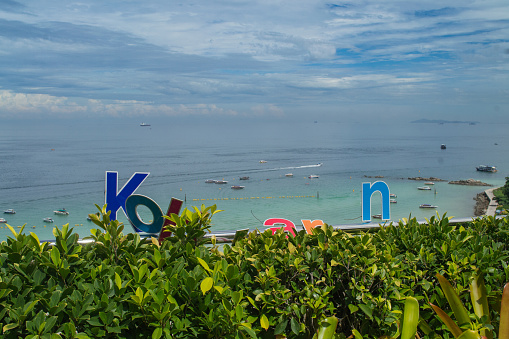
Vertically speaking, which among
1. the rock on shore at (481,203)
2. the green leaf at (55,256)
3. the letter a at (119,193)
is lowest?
the rock on shore at (481,203)

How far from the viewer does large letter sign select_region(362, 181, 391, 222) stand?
1078cm

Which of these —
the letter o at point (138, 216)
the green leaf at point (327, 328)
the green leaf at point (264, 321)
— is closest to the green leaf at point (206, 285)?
the green leaf at point (264, 321)

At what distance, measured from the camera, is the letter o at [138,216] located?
7902 millimetres

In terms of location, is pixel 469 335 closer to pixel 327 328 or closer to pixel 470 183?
pixel 327 328

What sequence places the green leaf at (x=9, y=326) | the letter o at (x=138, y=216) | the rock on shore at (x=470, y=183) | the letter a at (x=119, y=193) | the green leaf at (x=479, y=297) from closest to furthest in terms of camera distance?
the green leaf at (x=9, y=326) < the green leaf at (x=479, y=297) < the letter o at (x=138, y=216) < the letter a at (x=119, y=193) < the rock on shore at (x=470, y=183)

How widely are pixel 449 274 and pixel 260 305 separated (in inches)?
53.4

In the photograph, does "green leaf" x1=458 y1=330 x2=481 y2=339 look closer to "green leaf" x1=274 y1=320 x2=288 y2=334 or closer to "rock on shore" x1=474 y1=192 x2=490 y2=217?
"green leaf" x1=274 y1=320 x2=288 y2=334

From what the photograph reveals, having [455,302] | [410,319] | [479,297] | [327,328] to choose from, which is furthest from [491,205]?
[327,328]

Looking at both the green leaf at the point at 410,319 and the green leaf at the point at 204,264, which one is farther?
the green leaf at the point at 410,319

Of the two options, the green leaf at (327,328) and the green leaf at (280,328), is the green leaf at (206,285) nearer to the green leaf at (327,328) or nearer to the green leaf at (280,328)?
the green leaf at (280,328)

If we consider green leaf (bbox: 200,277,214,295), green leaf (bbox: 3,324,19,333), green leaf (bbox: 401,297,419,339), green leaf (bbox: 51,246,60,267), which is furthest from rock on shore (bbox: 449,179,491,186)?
green leaf (bbox: 3,324,19,333)

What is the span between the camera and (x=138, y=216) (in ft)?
26.5

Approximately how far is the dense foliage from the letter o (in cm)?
499

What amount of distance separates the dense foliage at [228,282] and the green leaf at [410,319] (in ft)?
0.18
